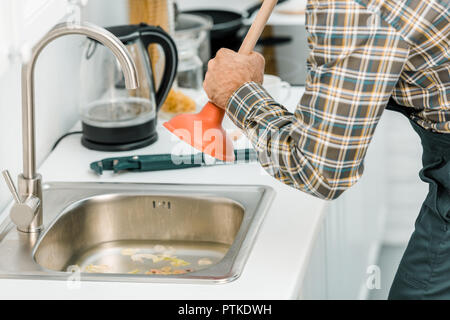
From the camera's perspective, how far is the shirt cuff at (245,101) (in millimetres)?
1321

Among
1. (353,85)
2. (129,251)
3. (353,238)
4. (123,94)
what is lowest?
(353,238)

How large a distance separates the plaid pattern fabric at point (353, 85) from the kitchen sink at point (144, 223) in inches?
12.1

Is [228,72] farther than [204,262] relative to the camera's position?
No

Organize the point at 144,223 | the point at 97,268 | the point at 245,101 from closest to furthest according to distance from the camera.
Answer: the point at 245,101, the point at 97,268, the point at 144,223

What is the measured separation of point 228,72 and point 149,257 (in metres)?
0.45

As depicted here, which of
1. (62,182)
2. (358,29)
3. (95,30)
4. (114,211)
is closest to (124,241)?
(114,211)

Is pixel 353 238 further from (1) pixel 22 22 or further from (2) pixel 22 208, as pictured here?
(1) pixel 22 22

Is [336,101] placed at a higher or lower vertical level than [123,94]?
higher

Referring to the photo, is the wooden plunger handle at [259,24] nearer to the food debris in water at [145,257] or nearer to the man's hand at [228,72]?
the man's hand at [228,72]

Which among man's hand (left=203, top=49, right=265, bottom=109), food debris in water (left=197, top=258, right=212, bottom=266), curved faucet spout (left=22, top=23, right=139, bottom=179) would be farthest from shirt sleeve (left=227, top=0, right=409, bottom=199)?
food debris in water (left=197, top=258, right=212, bottom=266)

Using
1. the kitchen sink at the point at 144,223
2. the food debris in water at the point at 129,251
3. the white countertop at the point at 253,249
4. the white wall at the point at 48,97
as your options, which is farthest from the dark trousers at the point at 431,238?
the white wall at the point at 48,97

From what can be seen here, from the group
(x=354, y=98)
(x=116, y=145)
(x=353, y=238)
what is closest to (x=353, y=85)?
(x=354, y=98)

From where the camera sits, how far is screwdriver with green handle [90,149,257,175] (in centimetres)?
169

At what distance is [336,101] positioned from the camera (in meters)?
1.13
